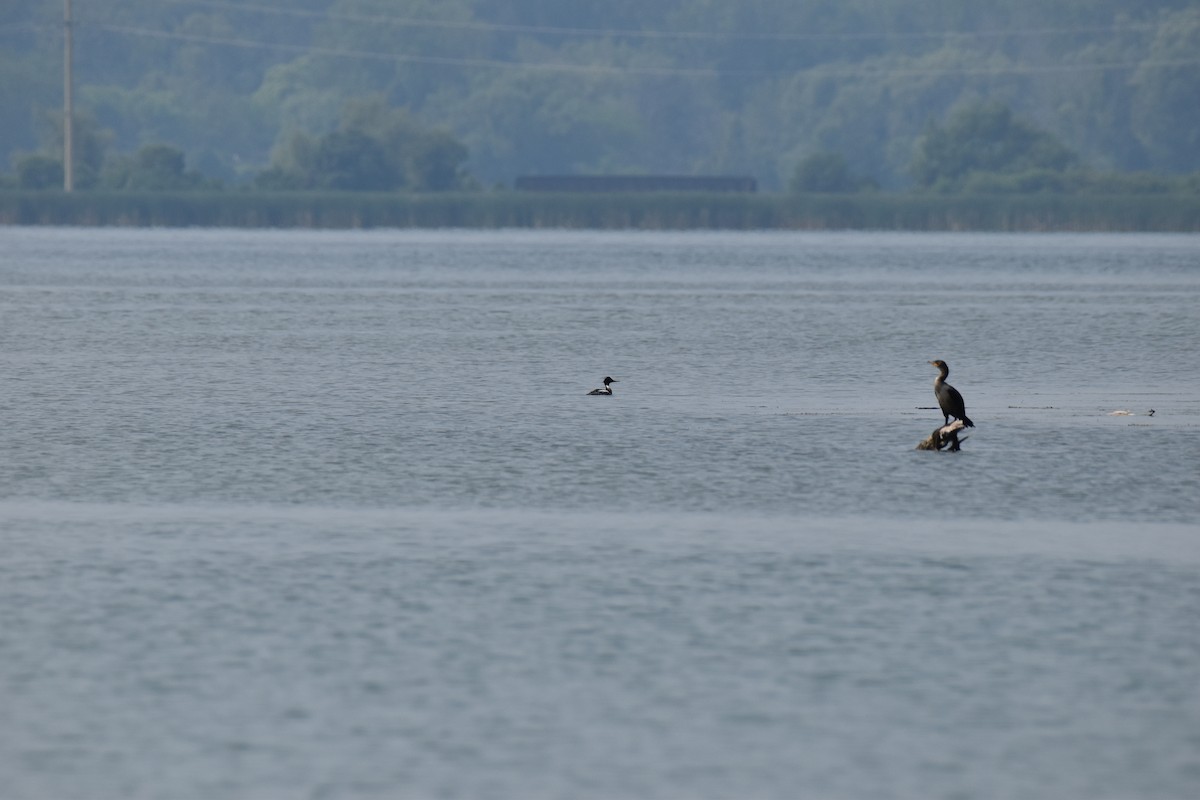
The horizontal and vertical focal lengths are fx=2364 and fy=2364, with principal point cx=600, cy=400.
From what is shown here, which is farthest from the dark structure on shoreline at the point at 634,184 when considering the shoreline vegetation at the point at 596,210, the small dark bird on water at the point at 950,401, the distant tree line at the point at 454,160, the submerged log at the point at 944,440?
the submerged log at the point at 944,440

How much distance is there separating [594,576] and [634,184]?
14691 centimetres

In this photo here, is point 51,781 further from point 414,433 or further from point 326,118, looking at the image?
point 326,118

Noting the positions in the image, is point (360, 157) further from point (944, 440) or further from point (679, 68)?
point (944, 440)

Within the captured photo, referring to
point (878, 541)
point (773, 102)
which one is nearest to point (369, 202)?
point (773, 102)

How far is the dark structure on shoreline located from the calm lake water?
12221 cm

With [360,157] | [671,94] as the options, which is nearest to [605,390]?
[360,157]

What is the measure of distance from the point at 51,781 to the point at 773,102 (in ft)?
604

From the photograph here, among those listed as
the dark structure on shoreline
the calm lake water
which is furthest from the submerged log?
the dark structure on shoreline

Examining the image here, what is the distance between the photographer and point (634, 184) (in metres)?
161

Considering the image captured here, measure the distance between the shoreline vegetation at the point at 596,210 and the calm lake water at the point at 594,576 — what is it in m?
96.9

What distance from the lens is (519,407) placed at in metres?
27.0

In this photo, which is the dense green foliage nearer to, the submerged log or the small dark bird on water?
the small dark bird on water

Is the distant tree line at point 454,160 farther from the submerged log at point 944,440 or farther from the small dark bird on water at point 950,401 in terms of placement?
the submerged log at point 944,440

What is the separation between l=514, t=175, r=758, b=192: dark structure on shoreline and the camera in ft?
519
